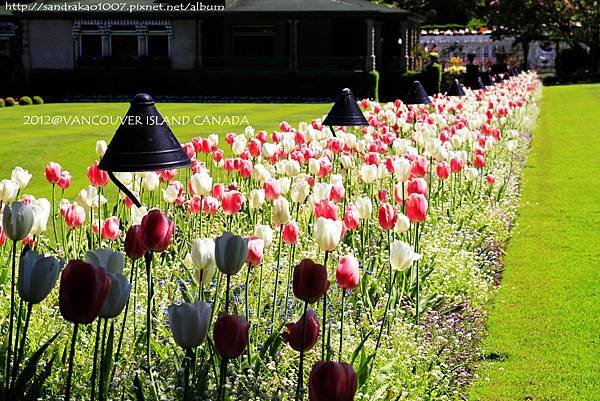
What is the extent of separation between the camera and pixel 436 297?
247 inches

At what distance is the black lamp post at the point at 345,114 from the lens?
884cm

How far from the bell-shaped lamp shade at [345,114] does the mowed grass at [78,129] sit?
387 centimetres

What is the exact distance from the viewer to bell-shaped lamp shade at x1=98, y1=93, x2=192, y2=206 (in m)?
4.45

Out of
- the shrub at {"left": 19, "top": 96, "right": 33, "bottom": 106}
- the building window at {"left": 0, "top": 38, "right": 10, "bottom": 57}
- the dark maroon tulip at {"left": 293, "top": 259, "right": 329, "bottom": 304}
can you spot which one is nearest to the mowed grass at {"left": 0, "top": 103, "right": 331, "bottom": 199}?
the shrub at {"left": 19, "top": 96, "right": 33, "bottom": 106}

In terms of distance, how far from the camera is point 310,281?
3.16 metres

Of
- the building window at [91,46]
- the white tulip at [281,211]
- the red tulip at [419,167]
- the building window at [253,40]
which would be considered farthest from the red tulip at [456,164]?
the building window at [91,46]

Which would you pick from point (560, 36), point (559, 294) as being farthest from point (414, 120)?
point (560, 36)

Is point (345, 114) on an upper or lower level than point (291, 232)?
upper

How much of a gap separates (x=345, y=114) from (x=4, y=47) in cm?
3304

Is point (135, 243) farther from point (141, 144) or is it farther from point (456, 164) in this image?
point (456, 164)

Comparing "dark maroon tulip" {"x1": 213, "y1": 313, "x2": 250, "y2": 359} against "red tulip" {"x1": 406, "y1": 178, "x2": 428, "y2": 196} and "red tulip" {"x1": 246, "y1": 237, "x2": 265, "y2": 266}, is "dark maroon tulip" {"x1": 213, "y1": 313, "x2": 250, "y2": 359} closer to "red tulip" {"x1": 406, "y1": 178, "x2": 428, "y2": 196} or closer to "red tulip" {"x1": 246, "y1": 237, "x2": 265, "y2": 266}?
"red tulip" {"x1": 246, "y1": 237, "x2": 265, "y2": 266}

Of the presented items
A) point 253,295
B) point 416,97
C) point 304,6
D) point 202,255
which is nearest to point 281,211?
point 202,255

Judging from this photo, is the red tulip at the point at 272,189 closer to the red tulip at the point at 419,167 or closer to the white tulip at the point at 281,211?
the white tulip at the point at 281,211

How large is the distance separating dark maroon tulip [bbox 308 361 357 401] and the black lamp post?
6480 millimetres
